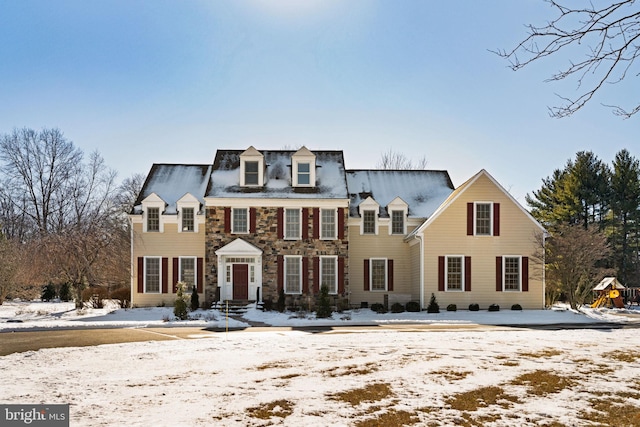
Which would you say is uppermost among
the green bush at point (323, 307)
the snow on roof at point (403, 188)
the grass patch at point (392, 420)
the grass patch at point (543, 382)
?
the snow on roof at point (403, 188)

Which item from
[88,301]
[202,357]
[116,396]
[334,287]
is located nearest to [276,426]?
[116,396]

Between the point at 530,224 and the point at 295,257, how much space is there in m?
12.3

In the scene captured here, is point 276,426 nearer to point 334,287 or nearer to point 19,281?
point 334,287

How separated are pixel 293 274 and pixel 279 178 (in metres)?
5.55

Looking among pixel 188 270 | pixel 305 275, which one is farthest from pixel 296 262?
pixel 188 270

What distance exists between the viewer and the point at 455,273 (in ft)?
99.0

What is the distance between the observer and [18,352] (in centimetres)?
1402

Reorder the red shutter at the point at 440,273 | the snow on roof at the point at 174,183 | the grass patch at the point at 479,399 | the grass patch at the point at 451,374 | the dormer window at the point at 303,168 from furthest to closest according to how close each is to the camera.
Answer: the snow on roof at the point at 174,183 → the dormer window at the point at 303,168 → the red shutter at the point at 440,273 → the grass patch at the point at 451,374 → the grass patch at the point at 479,399

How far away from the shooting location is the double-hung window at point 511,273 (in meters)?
30.2

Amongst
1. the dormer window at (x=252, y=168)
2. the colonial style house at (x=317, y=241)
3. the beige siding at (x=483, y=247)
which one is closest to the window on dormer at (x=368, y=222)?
the colonial style house at (x=317, y=241)

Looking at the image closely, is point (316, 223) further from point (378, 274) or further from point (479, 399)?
point (479, 399)

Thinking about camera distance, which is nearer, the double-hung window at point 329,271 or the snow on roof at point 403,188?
the double-hung window at point 329,271

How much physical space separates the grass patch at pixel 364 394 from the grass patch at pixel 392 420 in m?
0.72

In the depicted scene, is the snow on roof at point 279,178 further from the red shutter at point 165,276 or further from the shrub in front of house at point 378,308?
the shrub in front of house at point 378,308
